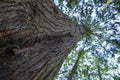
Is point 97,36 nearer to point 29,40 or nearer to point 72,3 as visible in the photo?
point 72,3

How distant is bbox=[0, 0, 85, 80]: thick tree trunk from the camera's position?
2.49 metres

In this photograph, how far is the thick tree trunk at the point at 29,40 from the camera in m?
2.49

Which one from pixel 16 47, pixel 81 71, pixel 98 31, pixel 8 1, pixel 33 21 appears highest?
pixel 8 1

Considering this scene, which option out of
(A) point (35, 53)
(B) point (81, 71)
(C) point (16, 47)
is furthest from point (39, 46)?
(B) point (81, 71)

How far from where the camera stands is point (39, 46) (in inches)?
132

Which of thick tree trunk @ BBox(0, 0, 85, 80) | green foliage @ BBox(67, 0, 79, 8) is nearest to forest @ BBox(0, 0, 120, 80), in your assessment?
thick tree trunk @ BBox(0, 0, 85, 80)

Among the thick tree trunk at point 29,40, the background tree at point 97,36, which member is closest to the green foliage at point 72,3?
the background tree at point 97,36

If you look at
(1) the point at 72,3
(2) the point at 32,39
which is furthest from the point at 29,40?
(1) the point at 72,3

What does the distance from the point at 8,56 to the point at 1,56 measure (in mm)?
89

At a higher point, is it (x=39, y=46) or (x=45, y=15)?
(x=45, y=15)

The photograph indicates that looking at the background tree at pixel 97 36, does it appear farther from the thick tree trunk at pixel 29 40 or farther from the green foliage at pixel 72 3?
the thick tree trunk at pixel 29 40

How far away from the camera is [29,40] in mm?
3021

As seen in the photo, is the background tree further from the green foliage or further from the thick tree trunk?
the thick tree trunk

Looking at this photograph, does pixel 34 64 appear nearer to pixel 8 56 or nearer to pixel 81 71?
pixel 8 56
